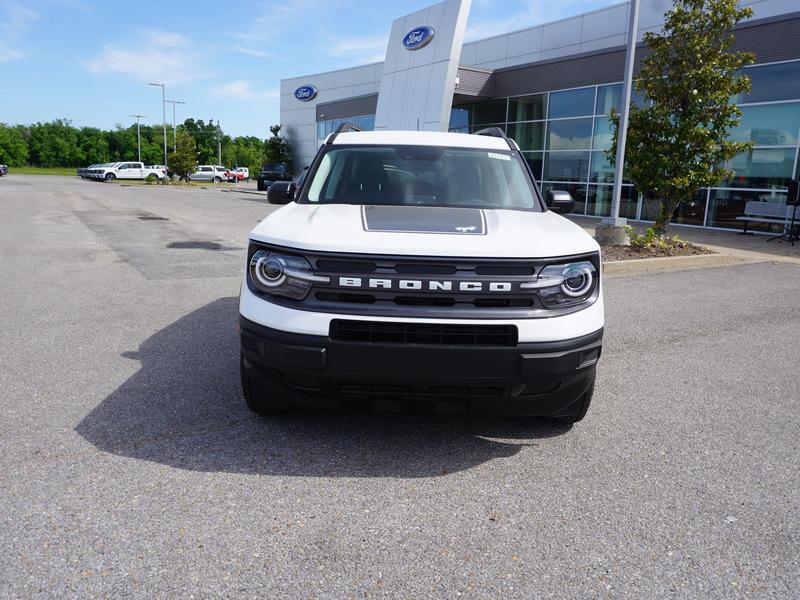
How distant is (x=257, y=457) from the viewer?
3.33 m

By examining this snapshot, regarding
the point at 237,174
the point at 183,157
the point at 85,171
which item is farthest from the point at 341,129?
the point at 85,171

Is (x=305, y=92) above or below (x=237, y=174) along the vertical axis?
above

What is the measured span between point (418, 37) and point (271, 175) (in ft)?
60.4

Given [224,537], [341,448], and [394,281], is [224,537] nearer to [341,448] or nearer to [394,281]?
[341,448]

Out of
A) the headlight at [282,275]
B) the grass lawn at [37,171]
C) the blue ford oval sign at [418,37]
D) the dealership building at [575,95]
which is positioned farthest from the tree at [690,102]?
the grass lawn at [37,171]

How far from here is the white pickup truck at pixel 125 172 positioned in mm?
56812

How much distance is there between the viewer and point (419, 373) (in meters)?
2.95

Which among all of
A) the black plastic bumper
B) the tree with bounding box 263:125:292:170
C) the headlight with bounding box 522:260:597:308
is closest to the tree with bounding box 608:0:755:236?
the headlight with bounding box 522:260:597:308

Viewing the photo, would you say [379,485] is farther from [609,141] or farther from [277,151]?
[277,151]

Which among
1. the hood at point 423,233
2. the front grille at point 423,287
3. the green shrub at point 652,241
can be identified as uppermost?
the hood at point 423,233

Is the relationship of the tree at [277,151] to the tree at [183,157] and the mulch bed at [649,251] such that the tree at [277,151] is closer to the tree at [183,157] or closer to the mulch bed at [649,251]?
the tree at [183,157]

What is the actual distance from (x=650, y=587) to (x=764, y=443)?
6.10ft

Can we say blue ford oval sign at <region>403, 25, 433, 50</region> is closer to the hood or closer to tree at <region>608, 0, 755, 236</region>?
tree at <region>608, 0, 755, 236</region>

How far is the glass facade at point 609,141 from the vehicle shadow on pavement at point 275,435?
12.0 meters
